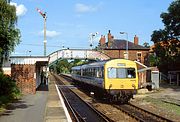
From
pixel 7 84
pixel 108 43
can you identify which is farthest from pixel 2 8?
pixel 108 43

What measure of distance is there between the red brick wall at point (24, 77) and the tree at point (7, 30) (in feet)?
41.8

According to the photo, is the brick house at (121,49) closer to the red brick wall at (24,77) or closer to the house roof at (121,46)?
the house roof at (121,46)

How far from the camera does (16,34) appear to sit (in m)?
18.6

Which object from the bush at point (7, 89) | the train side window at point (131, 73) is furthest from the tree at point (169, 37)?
the bush at point (7, 89)

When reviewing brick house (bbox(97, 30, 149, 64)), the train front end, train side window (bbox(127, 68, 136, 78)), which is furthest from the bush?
brick house (bbox(97, 30, 149, 64))

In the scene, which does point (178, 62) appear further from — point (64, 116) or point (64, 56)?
point (64, 116)

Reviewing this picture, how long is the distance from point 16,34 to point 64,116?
4.44 m

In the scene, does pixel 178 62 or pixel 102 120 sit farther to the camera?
pixel 178 62

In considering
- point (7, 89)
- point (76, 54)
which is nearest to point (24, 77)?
point (7, 89)

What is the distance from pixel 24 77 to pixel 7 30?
1460 cm

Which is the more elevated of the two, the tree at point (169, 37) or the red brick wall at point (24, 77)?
the tree at point (169, 37)

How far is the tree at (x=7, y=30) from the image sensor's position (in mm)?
17538

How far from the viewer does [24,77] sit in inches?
1265

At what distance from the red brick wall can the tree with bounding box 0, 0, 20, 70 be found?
41.8ft
